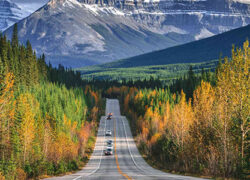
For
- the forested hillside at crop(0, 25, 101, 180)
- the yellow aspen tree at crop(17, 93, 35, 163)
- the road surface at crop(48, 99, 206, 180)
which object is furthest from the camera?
the yellow aspen tree at crop(17, 93, 35, 163)

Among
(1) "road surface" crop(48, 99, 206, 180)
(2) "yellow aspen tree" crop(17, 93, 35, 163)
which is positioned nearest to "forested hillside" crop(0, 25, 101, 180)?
(2) "yellow aspen tree" crop(17, 93, 35, 163)

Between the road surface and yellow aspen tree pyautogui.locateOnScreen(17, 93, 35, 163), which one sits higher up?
yellow aspen tree pyautogui.locateOnScreen(17, 93, 35, 163)

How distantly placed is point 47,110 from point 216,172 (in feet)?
227

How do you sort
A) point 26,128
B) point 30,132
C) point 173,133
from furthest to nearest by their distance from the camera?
1. point 173,133
2. point 30,132
3. point 26,128

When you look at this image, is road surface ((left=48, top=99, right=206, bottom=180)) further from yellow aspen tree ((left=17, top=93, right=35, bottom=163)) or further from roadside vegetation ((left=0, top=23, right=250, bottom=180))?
yellow aspen tree ((left=17, top=93, right=35, bottom=163))

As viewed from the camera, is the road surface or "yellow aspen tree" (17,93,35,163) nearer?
the road surface

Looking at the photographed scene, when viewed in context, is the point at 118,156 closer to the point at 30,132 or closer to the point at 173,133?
the point at 173,133

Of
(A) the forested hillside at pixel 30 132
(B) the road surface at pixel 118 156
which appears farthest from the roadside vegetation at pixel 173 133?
(B) the road surface at pixel 118 156

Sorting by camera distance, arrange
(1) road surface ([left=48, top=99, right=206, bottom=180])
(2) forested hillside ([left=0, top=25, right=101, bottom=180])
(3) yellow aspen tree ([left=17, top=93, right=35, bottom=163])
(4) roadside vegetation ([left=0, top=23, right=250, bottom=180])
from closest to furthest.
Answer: (4) roadside vegetation ([left=0, top=23, right=250, bottom=180]) → (2) forested hillside ([left=0, top=25, right=101, bottom=180]) → (1) road surface ([left=48, top=99, right=206, bottom=180]) → (3) yellow aspen tree ([left=17, top=93, right=35, bottom=163])

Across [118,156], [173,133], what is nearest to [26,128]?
[173,133]

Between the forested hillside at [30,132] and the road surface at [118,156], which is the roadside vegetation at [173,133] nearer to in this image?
the forested hillside at [30,132]

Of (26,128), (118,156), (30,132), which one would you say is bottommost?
(118,156)

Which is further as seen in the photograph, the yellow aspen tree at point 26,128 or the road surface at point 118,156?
the yellow aspen tree at point 26,128

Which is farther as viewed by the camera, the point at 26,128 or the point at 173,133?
the point at 173,133
